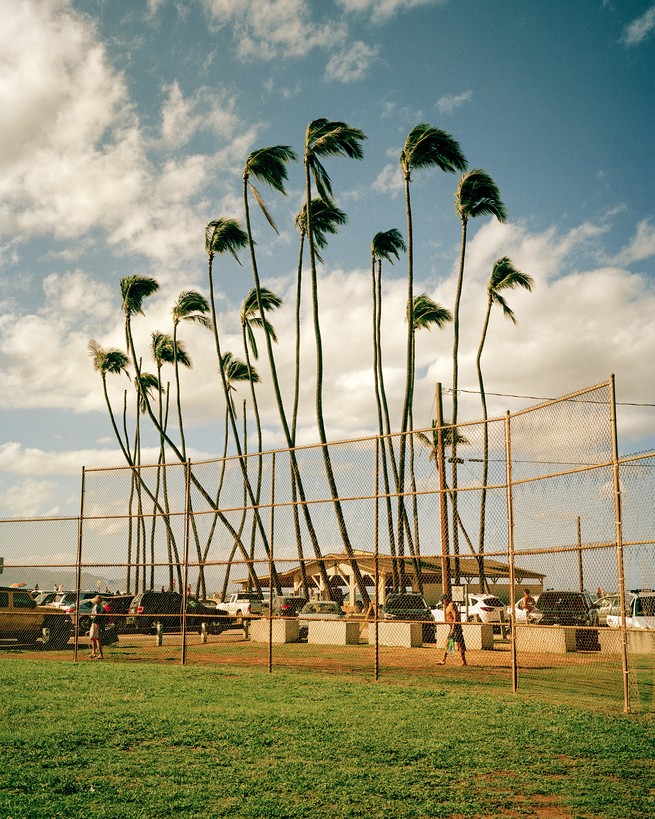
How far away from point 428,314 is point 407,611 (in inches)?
782

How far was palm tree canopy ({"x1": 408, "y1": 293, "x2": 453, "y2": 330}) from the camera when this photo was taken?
38.4m

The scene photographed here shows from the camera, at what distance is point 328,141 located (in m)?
26.5

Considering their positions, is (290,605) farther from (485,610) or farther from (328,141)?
(328,141)

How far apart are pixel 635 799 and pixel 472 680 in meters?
7.93

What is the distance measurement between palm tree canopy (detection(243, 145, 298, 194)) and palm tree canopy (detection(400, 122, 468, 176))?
438 cm

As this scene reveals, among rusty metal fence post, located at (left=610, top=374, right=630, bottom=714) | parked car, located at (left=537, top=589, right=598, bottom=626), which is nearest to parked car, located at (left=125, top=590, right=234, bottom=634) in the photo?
parked car, located at (left=537, top=589, right=598, bottom=626)

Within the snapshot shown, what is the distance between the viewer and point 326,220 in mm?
33062

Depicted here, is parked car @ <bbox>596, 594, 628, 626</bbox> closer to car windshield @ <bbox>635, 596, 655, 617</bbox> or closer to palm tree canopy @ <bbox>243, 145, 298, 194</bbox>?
car windshield @ <bbox>635, 596, 655, 617</bbox>

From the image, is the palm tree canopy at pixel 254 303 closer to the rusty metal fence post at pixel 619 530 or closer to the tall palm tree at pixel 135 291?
the tall palm tree at pixel 135 291

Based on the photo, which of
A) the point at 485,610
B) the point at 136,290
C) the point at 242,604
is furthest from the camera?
the point at 136,290

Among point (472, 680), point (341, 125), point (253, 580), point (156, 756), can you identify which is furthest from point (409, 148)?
point (156, 756)

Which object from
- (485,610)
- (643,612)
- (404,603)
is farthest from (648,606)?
(485,610)

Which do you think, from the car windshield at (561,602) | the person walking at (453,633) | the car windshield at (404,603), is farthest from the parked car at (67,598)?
the car windshield at (561,602)

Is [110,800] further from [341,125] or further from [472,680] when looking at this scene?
[341,125]
